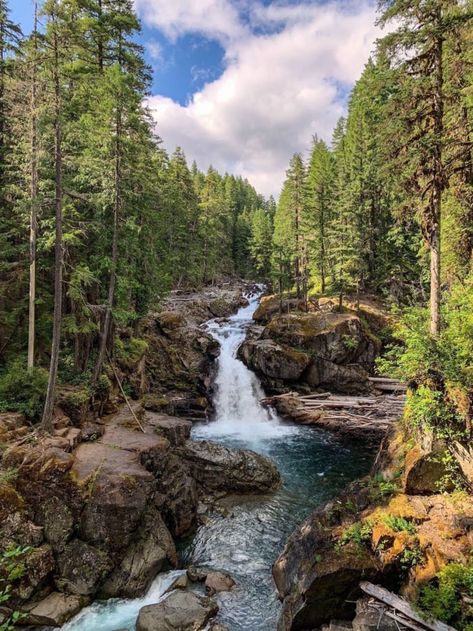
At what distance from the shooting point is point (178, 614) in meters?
9.05

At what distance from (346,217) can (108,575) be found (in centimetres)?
3283

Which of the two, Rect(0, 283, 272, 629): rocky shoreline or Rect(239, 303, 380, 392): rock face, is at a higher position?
Rect(239, 303, 380, 392): rock face

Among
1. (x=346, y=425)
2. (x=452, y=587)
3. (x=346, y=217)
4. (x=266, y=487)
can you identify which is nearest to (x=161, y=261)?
(x=346, y=217)

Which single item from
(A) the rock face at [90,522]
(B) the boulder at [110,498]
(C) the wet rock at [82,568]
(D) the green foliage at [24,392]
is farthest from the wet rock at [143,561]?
(D) the green foliage at [24,392]

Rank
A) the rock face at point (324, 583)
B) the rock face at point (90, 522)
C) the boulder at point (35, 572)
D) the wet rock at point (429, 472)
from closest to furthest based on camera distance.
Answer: the rock face at point (324, 583) → the boulder at point (35, 572) → the rock face at point (90, 522) → the wet rock at point (429, 472)

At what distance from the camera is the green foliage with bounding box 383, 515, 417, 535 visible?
8875 millimetres

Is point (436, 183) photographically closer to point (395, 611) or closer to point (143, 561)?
point (395, 611)

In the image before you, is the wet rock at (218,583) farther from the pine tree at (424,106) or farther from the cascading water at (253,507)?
the pine tree at (424,106)

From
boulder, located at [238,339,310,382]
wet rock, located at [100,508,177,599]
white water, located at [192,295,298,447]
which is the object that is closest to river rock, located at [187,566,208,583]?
wet rock, located at [100,508,177,599]

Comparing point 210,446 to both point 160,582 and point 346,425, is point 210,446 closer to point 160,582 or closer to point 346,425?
point 160,582

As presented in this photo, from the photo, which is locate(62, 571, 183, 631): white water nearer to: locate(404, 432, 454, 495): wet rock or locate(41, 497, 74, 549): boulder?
locate(41, 497, 74, 549): boulder

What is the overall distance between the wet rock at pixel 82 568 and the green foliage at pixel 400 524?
753cm

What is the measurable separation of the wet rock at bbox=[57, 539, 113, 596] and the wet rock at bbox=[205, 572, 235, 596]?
2795 millimetres

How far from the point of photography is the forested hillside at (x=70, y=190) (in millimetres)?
14273
